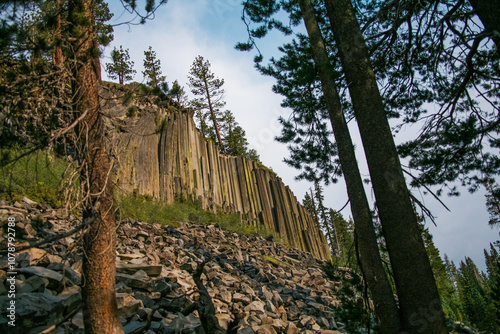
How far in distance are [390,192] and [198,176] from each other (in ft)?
46.7

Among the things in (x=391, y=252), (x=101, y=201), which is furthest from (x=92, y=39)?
(x=391, y=252)

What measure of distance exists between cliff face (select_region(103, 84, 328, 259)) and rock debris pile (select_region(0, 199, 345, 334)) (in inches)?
123

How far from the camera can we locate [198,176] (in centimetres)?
1734

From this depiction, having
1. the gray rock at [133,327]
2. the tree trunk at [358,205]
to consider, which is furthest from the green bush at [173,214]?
the tree trunk at [358,205]

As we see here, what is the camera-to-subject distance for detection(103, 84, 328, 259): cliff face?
1420 cm

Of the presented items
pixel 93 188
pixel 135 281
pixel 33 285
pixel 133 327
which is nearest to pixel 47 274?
pixel 33 285

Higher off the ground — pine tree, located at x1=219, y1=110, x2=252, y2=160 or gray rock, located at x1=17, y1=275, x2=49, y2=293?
pine tree, located at x1=219, y1=110, x2=252, y2=160

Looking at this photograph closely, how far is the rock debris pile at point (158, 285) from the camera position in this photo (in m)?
4.25

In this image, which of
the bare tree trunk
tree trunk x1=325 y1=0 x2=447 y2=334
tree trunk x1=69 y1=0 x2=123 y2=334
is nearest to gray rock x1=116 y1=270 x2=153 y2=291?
tree trunk x1=69 y1=0 x2=123 y2=334

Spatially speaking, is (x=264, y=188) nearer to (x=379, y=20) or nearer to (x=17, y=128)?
(x=379, y=20)

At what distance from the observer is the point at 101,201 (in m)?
3.47

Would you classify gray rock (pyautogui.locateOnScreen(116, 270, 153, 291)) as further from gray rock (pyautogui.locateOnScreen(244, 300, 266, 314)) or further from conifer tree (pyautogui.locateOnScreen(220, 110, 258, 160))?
conifer tree (pyautogui.locateOnScreen(220, 110, 258, 160))

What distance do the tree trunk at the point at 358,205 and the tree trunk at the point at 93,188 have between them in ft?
9.16

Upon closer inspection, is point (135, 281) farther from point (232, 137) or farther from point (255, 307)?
point (232, 137)
